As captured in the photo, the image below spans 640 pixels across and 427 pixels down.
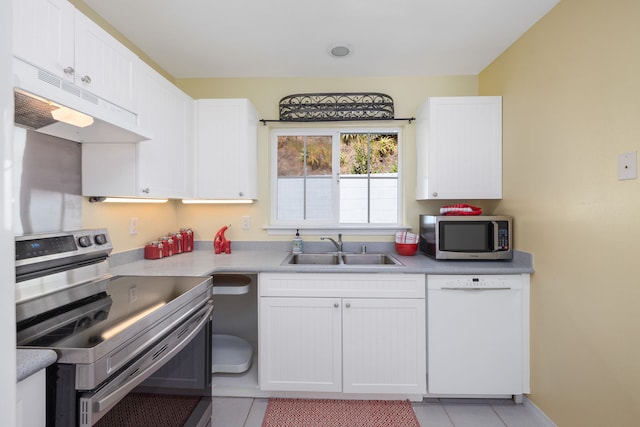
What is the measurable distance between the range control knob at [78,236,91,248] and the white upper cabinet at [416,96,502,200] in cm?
213

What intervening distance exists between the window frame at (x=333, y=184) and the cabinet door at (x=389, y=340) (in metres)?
0.80

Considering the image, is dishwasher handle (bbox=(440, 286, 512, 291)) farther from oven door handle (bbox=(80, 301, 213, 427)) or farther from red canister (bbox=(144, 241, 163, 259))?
red canister (bbox=(144, 241, 163, 259))

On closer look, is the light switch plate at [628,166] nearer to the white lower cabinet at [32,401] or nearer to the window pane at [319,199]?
the window pane at [319,199]

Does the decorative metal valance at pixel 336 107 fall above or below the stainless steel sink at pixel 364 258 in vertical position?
above

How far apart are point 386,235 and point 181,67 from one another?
220 cm

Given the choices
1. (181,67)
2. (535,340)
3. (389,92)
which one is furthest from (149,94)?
(535,340)

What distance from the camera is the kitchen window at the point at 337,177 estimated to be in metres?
2.57

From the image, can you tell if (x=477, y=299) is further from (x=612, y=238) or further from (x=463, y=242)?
(x=612, y=238)

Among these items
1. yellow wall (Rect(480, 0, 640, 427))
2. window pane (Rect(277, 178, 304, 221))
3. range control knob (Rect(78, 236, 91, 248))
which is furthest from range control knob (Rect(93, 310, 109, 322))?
yellow wall (Rect(480, 0, 640, 427))

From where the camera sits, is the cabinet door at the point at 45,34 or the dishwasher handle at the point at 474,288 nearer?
the cabinet door at the point at 45,34

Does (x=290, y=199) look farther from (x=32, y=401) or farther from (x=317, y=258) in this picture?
(x=32, y=401)

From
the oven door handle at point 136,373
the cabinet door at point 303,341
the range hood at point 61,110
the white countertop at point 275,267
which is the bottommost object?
the cabinet door at point 303,341

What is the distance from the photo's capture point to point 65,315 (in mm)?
1024

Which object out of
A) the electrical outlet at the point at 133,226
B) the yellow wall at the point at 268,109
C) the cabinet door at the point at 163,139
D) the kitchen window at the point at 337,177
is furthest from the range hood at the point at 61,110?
the kitchen window at the point at 337,177
